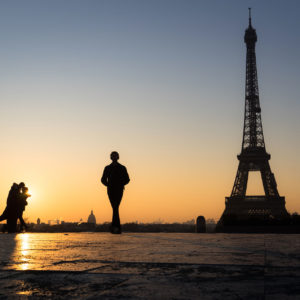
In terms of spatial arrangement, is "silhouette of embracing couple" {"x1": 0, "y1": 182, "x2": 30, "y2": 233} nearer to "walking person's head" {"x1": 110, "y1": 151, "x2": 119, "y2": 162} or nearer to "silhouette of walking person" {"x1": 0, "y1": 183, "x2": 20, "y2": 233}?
"silhouette of walking person" {"x1": 0, "y1": 183, "x2": 20, "y2": 233}

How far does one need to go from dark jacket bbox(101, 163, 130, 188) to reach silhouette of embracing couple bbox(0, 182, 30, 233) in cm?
548

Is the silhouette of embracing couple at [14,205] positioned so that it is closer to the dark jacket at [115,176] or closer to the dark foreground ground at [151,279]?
the dark jacket at [115,176]

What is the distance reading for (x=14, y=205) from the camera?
16062 mm

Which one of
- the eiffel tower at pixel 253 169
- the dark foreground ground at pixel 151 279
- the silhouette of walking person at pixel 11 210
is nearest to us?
the dark foreground ground at pixel 151 279

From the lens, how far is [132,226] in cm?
5678

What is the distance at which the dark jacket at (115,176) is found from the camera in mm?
11969

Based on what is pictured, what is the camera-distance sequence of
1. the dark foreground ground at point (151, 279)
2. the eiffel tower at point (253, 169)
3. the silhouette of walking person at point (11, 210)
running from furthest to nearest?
1. the eiffel tower at point (253, 169)
2. the silhouette of walking person at point (11, 210)
3. the dark foreground ground at point (151, 279)

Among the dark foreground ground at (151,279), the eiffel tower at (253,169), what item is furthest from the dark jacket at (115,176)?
the eiffel tower at (253,169)

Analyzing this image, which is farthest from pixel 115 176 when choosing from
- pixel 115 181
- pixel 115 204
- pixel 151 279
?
pixel 151 279

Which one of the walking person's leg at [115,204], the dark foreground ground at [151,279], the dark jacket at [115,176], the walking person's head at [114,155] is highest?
the walking person's head at [114,155]

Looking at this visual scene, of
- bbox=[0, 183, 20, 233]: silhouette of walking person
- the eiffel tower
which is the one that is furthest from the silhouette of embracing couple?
the eiffel tower

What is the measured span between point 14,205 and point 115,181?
5.84 meters

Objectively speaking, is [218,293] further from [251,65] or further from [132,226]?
[251,65]

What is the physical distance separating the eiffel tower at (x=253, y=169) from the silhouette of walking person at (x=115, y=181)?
176 ft
